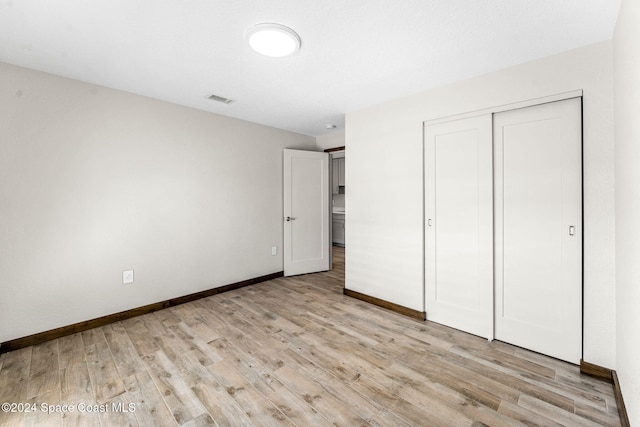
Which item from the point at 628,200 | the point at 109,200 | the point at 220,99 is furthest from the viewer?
the point at 220,99

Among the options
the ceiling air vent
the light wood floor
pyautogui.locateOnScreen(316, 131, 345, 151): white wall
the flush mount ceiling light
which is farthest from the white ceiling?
the light wood floor

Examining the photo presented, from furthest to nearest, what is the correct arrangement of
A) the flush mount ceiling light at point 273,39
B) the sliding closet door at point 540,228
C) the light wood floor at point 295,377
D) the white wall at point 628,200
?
the sliding closet door at point 540,228
the flush mount ceiling light at point 273,39
the light wood floor at point 295,377
the white wall at point 628,200

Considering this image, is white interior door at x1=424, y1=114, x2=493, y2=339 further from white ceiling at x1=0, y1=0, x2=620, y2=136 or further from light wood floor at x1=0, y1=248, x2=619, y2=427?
white ceiling at x1=0, y1=0, x2=620, y2=136

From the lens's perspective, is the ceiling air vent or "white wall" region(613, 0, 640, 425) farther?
the ceiling air vent

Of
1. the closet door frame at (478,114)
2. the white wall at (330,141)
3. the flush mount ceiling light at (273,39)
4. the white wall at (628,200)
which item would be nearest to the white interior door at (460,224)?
the closet door frame at (478,114)

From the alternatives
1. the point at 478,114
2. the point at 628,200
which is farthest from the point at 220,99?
the point at 628,200

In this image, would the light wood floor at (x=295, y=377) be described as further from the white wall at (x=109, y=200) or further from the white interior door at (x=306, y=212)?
the white interior door at (x=306, y=212)

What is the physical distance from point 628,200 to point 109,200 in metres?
4.01

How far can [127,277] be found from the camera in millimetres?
2959

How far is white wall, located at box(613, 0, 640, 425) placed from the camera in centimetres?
127

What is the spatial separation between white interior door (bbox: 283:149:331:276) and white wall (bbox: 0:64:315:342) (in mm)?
607

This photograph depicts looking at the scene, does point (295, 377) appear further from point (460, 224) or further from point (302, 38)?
point (302, 38)

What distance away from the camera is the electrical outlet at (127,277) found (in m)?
2.93

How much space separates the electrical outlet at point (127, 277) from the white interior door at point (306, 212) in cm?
213
